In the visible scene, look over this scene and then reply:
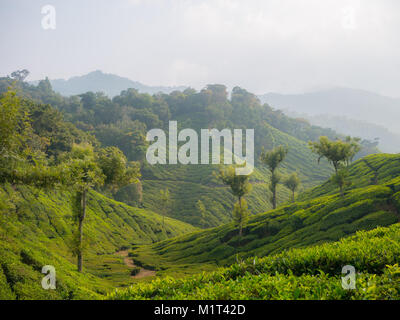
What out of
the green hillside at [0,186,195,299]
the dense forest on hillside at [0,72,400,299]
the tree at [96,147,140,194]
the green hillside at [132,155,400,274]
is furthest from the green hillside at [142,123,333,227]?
the tree at [96,147,140,194]

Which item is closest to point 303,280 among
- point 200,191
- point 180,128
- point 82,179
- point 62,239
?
point 82,179

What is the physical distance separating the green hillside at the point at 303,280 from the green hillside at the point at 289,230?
800 inches

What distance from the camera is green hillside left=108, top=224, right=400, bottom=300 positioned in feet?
22.7

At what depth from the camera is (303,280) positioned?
826cm

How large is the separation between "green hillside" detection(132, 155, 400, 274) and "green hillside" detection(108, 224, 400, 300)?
20330 mm

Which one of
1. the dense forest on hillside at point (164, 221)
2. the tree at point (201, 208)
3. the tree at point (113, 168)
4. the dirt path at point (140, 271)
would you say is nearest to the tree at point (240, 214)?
the dense forest on hillside at point (164, 221)

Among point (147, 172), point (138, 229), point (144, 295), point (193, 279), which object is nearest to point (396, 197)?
point (193, 279)

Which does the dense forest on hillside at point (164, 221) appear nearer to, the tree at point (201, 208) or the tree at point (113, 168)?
the tree at point (113, 168)

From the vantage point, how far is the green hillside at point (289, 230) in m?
30.5

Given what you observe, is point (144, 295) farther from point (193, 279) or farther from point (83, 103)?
point (83, 103)

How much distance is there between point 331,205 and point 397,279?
33.7 metres

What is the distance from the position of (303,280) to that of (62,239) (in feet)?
131

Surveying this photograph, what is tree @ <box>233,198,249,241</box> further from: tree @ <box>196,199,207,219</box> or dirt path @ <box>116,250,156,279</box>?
tree @ <box>196,199,207,219</box>

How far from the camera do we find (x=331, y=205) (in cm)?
3803
